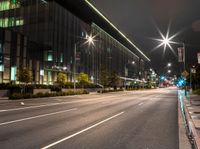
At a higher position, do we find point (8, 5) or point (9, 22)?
point (8, 5)

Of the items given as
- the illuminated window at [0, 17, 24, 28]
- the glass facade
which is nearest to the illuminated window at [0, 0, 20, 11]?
the glass facade

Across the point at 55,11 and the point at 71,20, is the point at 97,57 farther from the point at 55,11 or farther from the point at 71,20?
the point at 55,11

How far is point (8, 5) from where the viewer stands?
6341 cm

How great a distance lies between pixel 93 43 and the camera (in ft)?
277

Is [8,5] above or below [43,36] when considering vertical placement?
above

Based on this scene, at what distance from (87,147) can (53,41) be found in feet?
178

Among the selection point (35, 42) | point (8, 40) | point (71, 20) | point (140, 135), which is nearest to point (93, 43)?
point (71, 20)

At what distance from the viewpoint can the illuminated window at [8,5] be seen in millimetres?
62500

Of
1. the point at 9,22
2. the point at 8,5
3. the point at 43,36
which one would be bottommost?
the point at 43,36

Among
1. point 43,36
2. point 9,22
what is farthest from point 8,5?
point 43,36

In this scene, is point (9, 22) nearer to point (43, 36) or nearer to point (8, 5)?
point (8, 5)

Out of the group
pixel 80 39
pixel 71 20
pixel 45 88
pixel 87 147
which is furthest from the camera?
pixel 80 39

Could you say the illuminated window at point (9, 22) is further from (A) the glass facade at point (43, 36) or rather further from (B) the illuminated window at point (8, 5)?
(B) the illuminated window at point (8, 5)

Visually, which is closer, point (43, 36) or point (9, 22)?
point (43, 36)
